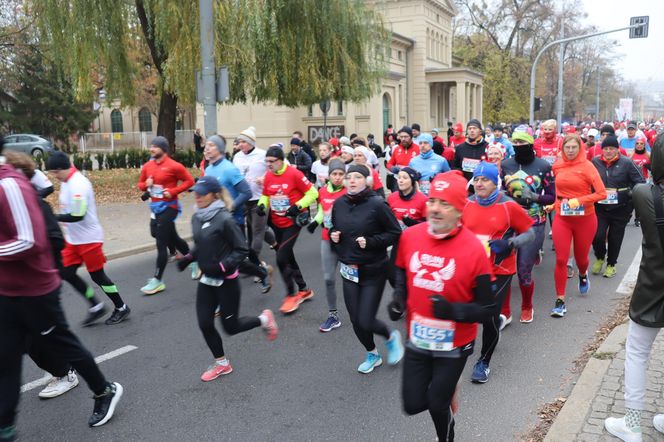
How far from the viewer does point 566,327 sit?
241 inches

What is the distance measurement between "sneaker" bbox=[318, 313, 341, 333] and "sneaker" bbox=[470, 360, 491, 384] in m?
1.73

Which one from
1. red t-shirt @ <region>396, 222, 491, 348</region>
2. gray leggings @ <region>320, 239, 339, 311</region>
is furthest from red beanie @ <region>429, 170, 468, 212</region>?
gray leggings @ <region>320, 239, 339, 311</region>

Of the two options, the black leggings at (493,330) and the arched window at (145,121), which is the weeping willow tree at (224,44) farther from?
the arched window at (145,121)

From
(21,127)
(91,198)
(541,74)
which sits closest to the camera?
(91,198)

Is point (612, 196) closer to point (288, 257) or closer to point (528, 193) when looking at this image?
point (528, 193)

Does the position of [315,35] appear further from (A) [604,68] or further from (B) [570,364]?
(A) [604,68]

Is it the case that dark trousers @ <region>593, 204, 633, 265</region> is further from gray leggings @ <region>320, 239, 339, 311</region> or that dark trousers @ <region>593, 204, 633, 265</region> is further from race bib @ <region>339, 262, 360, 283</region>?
race bib @ <region>339, 262, 360, 283</region>

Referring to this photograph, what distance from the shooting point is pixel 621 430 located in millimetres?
3646

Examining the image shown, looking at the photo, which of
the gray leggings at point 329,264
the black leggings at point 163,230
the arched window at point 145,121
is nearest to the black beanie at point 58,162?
the black leggings at point 163,230

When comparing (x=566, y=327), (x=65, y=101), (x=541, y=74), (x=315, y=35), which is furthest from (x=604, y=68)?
(x=566, y=327)

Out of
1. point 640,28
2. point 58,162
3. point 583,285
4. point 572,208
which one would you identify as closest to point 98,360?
point 58,162

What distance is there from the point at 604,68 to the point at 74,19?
3165 inches

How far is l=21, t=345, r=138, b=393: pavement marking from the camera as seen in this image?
486 cm

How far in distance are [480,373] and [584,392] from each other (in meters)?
0.81
